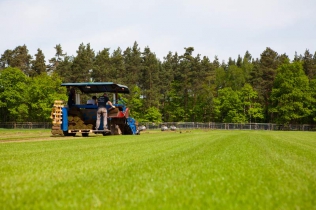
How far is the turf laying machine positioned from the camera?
70.0 feet

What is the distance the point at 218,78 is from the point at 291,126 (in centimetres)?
4470

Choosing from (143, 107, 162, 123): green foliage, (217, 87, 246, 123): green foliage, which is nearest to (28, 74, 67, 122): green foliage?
(143, 107, 162, 123): green foliage

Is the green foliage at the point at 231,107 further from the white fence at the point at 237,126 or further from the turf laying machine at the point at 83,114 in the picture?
the turf laying machine at the point at 83,114

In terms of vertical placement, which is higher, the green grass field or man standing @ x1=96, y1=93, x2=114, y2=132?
man standing @ x1=96, y1=93, x2=114, y2=132

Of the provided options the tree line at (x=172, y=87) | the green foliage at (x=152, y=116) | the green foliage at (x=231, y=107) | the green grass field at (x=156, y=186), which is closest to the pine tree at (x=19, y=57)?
the tree line at (x=172, y=87)

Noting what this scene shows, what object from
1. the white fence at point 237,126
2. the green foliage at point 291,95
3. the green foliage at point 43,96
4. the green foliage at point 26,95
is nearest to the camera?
the white fence at point 237,126

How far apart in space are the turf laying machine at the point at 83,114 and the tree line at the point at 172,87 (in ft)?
169

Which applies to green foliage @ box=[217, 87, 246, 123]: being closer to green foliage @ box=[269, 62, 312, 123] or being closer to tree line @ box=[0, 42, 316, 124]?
tree line @ box=[0, 42, 316, 124]

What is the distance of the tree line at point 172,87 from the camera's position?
72875 millimetres

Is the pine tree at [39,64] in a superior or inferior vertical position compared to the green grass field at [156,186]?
superior

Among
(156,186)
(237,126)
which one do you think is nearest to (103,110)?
(156,186)

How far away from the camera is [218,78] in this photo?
11181 centimetres

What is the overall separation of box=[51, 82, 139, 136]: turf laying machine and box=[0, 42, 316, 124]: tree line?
169ft

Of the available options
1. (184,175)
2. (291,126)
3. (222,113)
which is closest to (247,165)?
(184,175)
